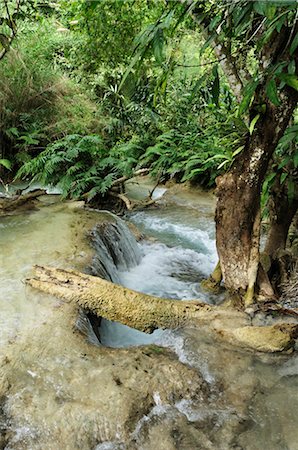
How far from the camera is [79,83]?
10586 millimetres

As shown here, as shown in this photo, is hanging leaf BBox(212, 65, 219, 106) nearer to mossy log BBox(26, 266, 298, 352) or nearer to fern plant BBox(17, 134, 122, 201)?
mossy log BBox(26, 266, 298, 352)

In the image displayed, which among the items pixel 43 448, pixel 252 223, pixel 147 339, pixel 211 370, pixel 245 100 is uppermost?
pixel 245 100

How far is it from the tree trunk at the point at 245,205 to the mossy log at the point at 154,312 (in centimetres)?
36

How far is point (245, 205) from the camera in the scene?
3.02m

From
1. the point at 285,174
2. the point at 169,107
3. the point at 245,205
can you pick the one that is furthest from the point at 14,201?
the point at 169,107

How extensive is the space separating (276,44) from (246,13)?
4.26 ft

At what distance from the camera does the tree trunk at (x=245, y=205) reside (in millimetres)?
2750

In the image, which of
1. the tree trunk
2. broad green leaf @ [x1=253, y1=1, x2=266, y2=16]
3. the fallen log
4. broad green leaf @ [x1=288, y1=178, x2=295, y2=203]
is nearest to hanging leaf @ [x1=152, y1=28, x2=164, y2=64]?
broad green leaf @ [x1=253, y1=1, x2=266, y2=16]

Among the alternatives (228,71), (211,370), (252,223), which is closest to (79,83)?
(228,71)

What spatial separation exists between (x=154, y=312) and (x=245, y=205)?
1.15 m

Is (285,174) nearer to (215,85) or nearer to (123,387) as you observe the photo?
(215,85)

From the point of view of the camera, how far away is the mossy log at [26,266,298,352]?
2736 millimetres

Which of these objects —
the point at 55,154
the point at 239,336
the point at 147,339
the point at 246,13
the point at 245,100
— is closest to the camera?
the point at 246,13

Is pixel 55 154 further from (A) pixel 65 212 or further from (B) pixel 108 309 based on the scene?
(B) pixel 108 309
